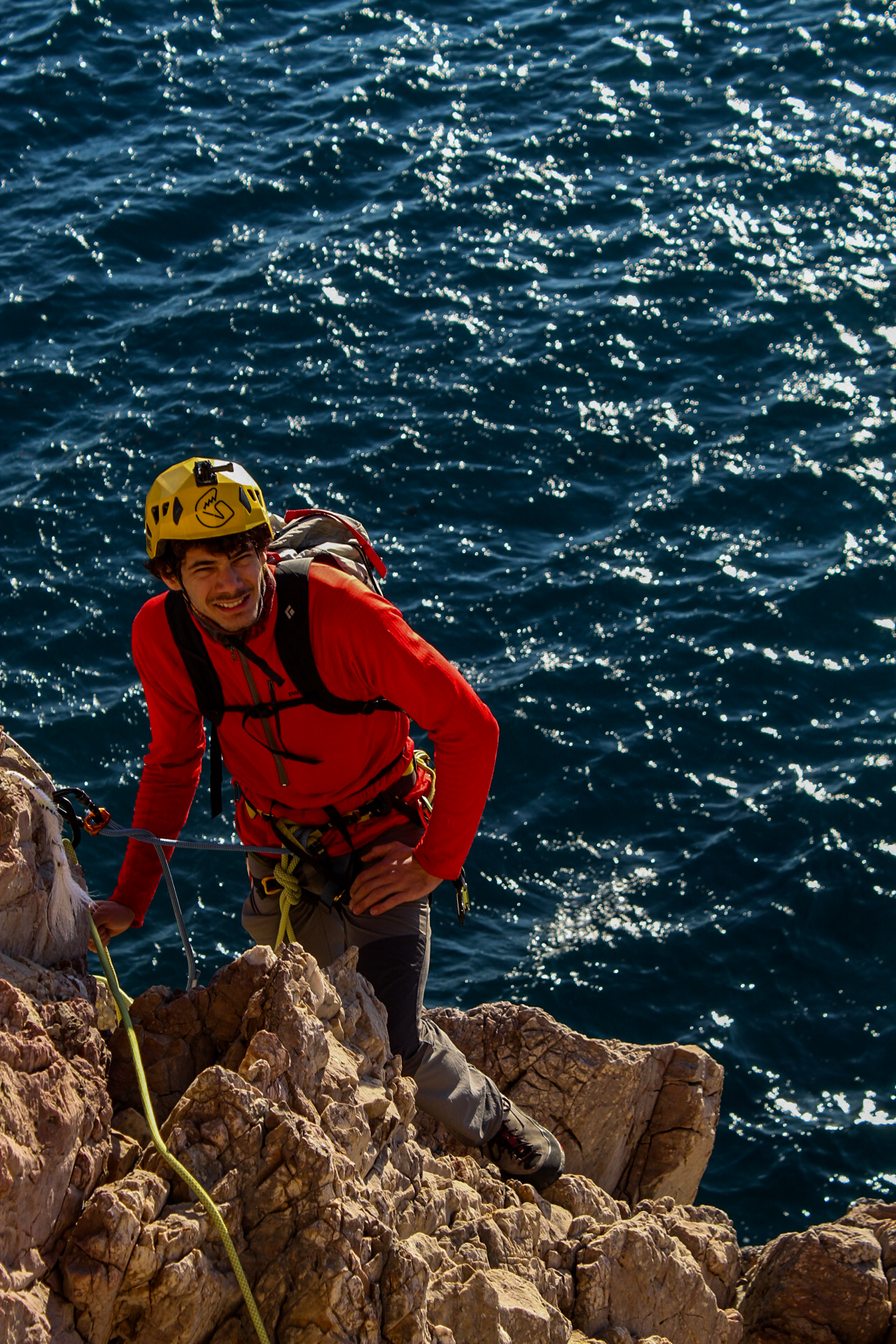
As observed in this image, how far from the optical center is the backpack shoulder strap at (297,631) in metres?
6.44

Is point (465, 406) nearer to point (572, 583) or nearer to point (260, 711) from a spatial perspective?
point (572, 583)

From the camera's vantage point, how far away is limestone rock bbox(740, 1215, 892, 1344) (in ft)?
26.0

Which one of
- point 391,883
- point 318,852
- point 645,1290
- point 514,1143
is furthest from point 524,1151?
point 318,852

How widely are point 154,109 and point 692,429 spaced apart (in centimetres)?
1297

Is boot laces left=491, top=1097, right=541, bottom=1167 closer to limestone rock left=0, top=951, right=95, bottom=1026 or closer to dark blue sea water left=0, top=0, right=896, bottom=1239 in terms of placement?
limestone rock left=0, top=951, right=95, bottom=1026

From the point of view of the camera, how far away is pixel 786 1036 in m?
12.0

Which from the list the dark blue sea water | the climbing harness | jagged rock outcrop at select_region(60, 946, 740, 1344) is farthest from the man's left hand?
the dark blue sea water

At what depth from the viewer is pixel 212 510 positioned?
614cm

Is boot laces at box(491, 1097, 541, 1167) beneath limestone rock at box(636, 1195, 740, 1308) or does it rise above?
above

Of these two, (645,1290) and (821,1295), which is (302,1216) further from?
(821,1295)

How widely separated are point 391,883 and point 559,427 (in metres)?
12.3

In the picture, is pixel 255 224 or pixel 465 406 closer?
pixel 465 406

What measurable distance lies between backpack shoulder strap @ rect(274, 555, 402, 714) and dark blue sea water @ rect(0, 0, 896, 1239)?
260 inches

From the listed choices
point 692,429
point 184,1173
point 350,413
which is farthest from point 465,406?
point 184,1173
